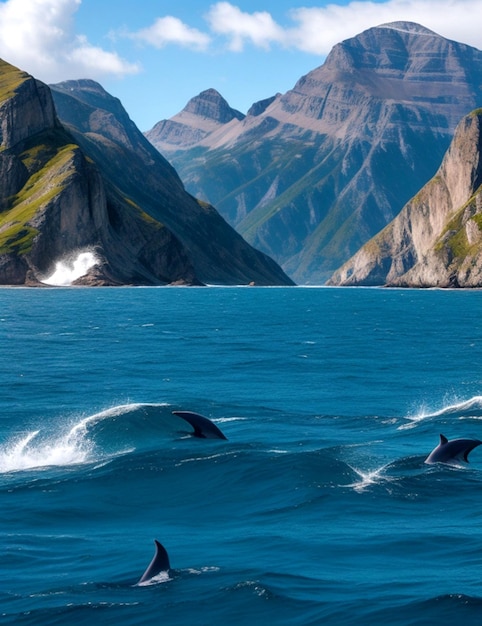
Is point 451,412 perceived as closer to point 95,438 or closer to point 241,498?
point 95,438

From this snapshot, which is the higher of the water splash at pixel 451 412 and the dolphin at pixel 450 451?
the water splash at pixel 451 412

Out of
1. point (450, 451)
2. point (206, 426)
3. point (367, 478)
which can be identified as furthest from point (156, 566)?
point (206, 426)

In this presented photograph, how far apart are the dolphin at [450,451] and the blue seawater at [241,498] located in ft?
1.94

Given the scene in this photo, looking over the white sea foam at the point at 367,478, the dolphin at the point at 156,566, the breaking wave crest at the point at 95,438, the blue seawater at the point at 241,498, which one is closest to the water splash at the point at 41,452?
the breaking wave crest at the point at 95,438

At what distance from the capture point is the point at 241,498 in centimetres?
3516

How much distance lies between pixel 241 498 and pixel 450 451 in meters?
8.46

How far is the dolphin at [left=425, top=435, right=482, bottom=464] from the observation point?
127ft

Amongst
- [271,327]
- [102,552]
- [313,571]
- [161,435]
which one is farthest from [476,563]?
[271,327]

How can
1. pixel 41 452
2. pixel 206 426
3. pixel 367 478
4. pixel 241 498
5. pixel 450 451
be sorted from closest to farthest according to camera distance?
pixel 241 498 < pixel 367 478 < pixel 450 451 < pixel 41 452 < pixel 206 426

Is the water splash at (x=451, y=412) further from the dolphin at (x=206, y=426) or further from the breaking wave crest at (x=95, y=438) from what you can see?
the breaking wave crest at (x=95, y=438)

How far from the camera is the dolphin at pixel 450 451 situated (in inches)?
1521

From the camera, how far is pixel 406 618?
77.0 feet

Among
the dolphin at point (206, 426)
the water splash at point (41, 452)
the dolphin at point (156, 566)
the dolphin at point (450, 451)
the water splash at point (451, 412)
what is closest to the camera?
the dolphin at point (156, 566)

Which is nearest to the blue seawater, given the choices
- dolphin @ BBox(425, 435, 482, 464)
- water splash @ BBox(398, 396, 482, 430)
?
water splash @ BBox(398, 396, 482, 430)
